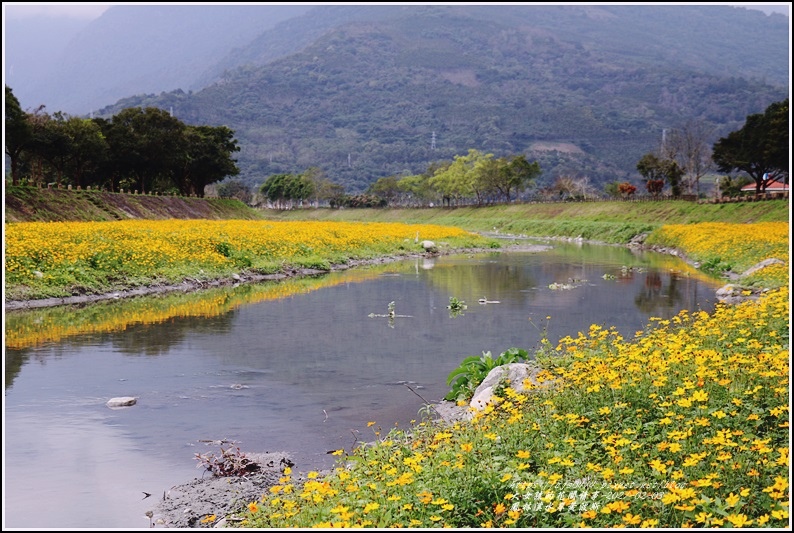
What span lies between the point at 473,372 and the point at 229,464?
4.52 m

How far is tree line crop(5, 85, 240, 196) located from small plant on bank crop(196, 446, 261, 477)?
4357 cm

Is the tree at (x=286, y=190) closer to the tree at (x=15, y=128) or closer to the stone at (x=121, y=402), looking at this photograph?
the tree at (x=15, y=128)

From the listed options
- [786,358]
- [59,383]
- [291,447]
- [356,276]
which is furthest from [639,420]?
[356,276]

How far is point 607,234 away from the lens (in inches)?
2783

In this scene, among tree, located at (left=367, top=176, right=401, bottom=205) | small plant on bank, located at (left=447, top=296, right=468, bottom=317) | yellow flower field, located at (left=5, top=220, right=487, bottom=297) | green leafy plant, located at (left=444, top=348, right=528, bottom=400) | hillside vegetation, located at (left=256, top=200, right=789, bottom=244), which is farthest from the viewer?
tree, located at (left=367, top=176, right=401, bottom=205)

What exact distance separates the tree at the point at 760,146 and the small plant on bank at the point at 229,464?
61362 mm

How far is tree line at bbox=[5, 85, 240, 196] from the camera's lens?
56125mm

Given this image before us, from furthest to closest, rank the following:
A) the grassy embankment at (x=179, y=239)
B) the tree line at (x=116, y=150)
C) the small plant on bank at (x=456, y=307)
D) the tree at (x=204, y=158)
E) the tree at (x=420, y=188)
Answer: the tree at (x=420, y=188) → the tree at (x=204, y=158) → the tree line at (x=116, y=150) → the grassy embankment at (x=179, y=239) → the small plant on bank at (x=456, y=307)

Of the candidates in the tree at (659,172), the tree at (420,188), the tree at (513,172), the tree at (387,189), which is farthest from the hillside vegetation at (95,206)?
the tree at (387,189)

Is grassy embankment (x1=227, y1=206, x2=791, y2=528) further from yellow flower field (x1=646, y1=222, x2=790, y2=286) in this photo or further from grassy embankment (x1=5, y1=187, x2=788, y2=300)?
grassy embankment (x1=5, y1=187, x2=788, y2=300)

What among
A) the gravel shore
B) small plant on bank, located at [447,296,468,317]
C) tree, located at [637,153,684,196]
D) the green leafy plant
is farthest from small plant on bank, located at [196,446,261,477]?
tree, located at [637,153,684,196]

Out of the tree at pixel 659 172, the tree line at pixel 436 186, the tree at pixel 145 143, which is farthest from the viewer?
the tree line at pixel 436 186

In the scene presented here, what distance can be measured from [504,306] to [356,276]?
12267 mm

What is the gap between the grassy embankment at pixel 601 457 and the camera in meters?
6.27
